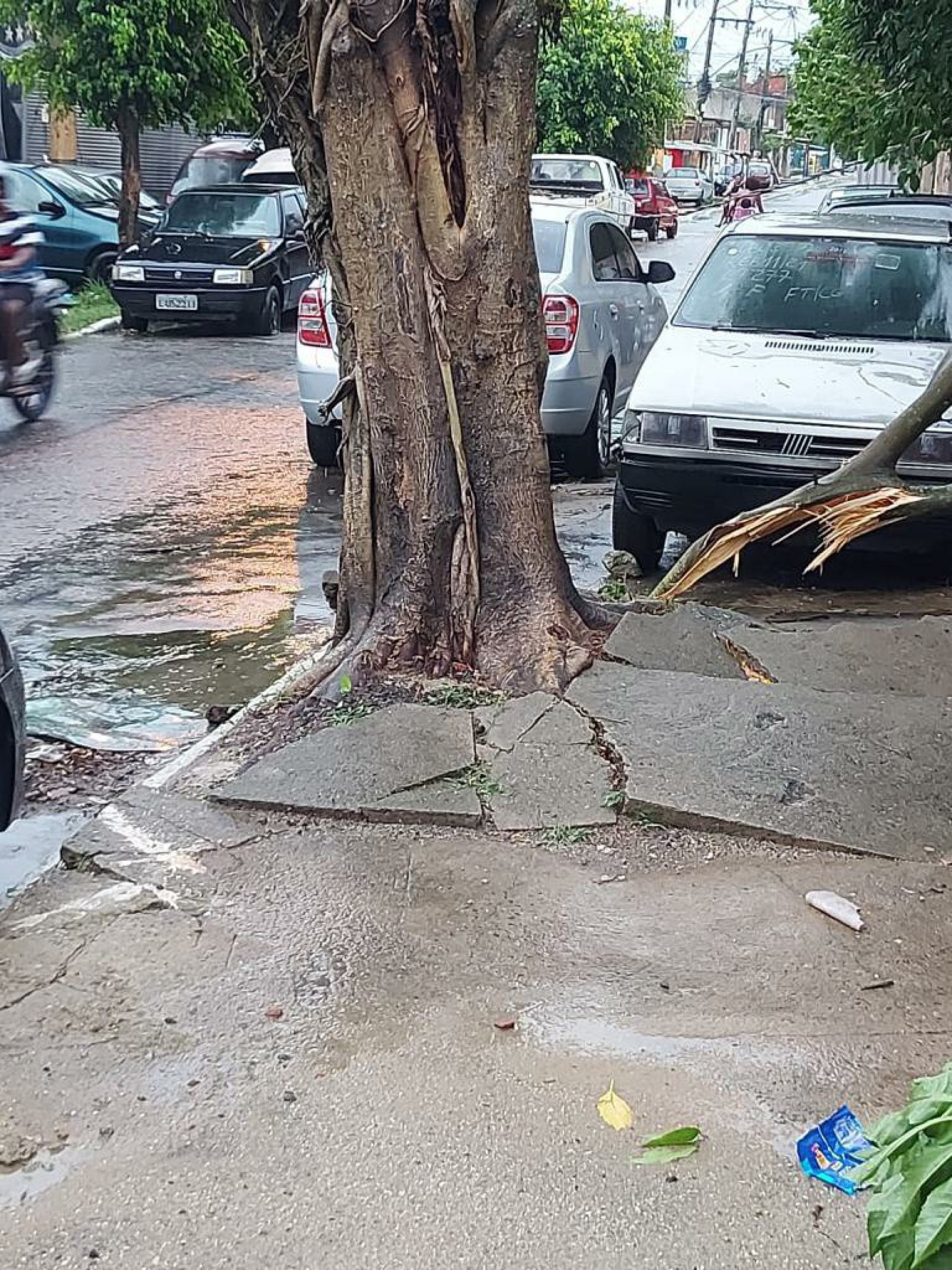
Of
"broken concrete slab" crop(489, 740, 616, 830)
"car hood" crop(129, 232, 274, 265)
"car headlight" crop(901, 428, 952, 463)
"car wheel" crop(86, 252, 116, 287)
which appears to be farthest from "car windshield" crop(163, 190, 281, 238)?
"broken concrete slab" crop(489, 740, 616, 830)

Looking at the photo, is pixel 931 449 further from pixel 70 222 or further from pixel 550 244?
pixel 70 222

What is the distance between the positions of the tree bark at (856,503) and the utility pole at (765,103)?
85.6 metres

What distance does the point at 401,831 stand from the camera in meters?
4.55

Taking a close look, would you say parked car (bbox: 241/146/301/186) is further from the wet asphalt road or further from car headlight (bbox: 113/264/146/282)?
the wet asphalt road

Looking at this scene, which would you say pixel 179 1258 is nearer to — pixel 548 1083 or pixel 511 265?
pixel 548 1083

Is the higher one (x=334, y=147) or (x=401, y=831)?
(x=334, y=147)

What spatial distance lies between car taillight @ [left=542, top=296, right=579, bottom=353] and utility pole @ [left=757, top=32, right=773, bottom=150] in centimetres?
8202

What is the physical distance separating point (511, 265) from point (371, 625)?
1394mm

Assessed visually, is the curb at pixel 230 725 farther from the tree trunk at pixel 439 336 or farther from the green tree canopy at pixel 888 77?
the green tree canopy at pixel 888 77

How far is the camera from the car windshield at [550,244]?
1028 cm

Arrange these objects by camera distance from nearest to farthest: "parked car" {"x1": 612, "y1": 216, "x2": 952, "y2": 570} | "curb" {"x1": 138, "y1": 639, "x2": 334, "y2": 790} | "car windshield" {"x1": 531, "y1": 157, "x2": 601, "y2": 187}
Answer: "curb" {"x1": 138, "y1": 639, "x2": 334, "y2": 790}
"parked car" {"x1": 612, "y1": 216, "x2": 952, "y2": 570}
"car windshield" {"x1": 531, "y1": 157, "x2": 601, "y2": 187}

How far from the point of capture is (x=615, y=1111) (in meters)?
3.17

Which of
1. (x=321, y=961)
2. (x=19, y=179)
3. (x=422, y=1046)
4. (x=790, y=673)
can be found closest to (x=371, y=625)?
(x=790, y=673)

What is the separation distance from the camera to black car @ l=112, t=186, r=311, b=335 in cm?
1764
